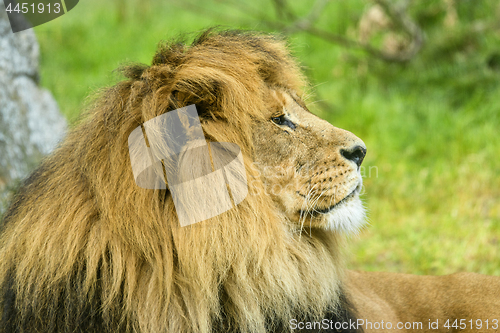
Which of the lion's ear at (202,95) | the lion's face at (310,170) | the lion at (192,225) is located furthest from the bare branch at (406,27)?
the lion's ear at (202,95)

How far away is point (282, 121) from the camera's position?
2.27m

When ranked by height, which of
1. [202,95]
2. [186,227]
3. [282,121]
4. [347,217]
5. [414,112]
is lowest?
[414,112]

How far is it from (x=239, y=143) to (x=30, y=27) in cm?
348

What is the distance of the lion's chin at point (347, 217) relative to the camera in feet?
7.24

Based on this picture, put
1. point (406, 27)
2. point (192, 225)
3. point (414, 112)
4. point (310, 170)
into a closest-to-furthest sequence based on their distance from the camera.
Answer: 1. point (192, 225)
2. point (310, 170)
3. point (414, 112)
4. point (406, 27)

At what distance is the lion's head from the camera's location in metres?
1.94

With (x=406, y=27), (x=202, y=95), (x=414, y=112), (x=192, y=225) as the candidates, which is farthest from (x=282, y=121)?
(x=406, y=27)

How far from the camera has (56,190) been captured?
2078mm

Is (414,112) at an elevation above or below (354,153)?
below

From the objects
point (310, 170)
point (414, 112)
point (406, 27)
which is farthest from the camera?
point (406, 27)

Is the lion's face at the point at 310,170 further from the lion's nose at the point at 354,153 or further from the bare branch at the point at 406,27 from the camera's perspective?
the bare branch at the point at 406,27

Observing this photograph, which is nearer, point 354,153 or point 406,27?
point 354,153

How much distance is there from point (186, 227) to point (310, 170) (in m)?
0.62

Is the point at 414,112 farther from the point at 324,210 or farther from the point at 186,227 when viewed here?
the point at 186,227
